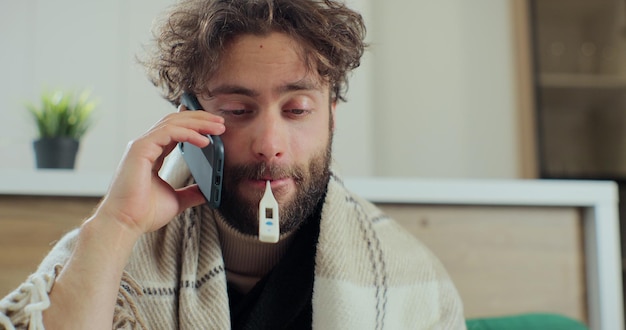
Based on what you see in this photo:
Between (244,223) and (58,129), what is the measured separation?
0.67 meters

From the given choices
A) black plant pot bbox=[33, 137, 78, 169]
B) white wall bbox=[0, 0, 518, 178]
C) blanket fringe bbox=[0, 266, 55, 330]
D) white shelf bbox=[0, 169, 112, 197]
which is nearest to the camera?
A: blanket fringe bbox=[0, 266, 55, 330]

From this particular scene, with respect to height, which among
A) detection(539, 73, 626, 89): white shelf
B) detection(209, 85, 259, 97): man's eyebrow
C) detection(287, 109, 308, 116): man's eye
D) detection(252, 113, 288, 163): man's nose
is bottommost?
detection(252, 113, 288, 163): man's nose

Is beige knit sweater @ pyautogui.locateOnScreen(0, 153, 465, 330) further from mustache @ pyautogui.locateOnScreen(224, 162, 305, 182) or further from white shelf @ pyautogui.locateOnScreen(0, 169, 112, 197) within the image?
white shelf @ pyautogui.locateOnScreen(0, 169, 112, 197)

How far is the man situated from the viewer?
0.84 m

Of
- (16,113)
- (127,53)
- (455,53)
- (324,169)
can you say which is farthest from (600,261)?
(16,113)

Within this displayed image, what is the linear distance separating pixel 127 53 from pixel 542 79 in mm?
1212

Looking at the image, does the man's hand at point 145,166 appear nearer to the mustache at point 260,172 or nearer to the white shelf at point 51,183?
the mustache at point 260,172

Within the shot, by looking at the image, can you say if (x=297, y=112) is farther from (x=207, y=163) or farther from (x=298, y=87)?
(x=207, y=163)

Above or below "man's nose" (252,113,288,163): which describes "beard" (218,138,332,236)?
below

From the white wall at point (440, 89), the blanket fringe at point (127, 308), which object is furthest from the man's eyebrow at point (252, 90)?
the white wall at point (440, 89)

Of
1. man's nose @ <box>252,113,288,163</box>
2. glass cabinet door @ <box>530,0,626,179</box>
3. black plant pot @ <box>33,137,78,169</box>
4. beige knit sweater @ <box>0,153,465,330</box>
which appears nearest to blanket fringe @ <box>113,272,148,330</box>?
beige knit sweater @ <box>0,153,465,330</box>

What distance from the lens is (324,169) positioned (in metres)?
0.97

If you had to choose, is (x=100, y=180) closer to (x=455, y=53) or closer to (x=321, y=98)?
(x=321, y=98)

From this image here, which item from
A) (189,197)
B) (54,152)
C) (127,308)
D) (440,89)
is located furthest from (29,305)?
(440,89)
